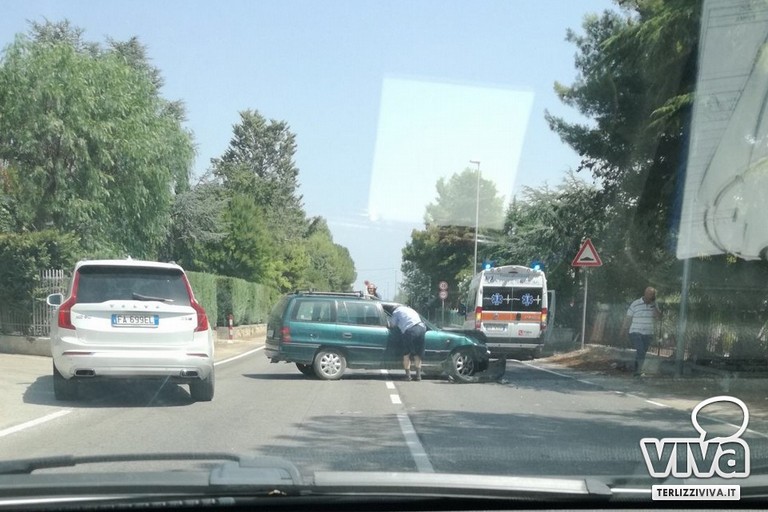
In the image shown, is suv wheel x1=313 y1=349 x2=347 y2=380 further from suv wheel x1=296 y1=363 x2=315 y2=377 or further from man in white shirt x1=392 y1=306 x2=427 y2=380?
man in white shirt x1=392 y1=306 x2=427 y2=380

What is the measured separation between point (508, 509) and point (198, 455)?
1965 mm

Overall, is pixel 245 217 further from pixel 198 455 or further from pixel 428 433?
pixel 198 455

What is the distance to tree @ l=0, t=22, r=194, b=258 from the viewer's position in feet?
82.4

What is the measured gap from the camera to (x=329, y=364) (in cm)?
1658

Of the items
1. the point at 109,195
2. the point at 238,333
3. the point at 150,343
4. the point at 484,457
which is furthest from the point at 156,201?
the point at 484,457

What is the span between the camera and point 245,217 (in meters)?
52.2

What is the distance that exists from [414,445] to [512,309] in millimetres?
18449

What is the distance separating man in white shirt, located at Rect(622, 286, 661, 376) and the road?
245 cm

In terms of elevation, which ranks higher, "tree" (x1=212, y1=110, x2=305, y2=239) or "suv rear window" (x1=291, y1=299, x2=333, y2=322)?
"tree" (x1=212, y1=110, x2=305, y2=239)

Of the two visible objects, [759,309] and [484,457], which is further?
[759,309]

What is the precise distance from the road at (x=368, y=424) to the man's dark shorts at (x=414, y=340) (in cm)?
70

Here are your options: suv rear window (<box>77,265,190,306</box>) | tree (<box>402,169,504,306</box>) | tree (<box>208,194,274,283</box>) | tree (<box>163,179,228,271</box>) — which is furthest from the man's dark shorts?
tree (<box>208,194,274,283</box>)

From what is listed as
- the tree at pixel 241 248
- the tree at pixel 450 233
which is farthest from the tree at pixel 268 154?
the tree at pixel 241 248

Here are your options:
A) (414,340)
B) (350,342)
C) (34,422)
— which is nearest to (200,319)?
(34,422)
